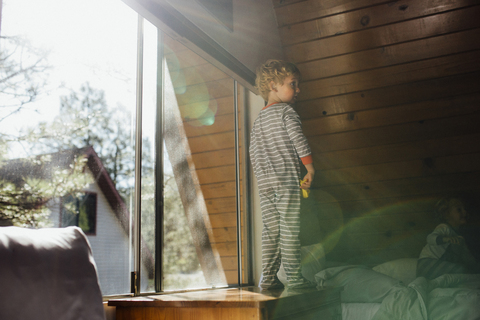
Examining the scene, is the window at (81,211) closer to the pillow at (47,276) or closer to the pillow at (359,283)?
the pillow at (47,276)

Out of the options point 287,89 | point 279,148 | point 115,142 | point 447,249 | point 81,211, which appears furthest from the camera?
point 447,249

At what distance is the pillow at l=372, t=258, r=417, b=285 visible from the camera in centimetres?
220

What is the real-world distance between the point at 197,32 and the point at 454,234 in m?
1.83

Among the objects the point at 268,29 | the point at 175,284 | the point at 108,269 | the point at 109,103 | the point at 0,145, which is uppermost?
the point at 268,29

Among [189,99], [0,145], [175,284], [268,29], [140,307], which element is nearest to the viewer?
[0,145]

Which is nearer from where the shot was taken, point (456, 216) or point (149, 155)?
point (149, 155)

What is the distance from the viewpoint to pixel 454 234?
2.28 meters

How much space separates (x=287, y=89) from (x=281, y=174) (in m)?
0.46

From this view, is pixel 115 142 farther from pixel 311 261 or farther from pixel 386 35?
pixel 386 35

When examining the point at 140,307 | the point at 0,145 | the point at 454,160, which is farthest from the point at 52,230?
the point at 454,160

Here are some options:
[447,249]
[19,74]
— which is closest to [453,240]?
[447,249]

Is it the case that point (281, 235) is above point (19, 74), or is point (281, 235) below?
below

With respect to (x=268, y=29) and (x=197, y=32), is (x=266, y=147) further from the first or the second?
(x=268, y=29)

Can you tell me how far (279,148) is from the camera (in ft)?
6.07
